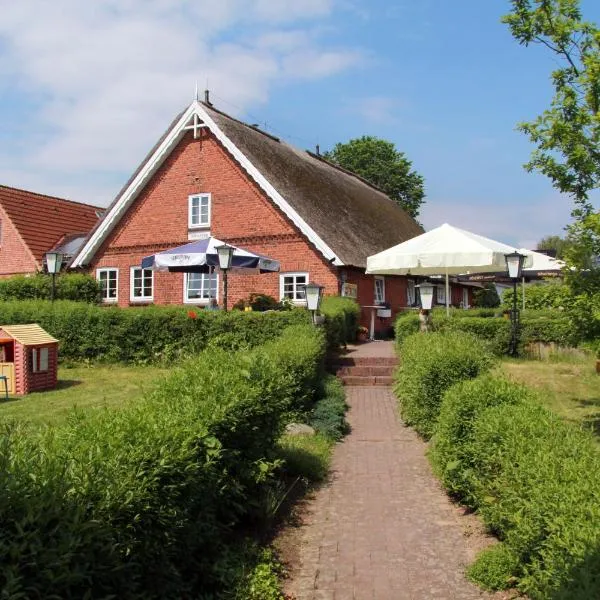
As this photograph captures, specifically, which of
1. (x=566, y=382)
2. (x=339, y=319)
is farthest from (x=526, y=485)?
(x=339, y=319)

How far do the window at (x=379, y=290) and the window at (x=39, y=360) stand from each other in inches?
523

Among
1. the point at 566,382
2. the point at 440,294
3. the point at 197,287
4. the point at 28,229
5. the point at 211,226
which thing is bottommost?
the point at 566,382

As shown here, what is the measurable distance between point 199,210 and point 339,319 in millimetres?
9409

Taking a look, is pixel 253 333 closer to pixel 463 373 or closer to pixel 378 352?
pixel 378 352

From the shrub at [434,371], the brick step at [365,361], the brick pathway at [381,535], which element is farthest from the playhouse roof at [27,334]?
the shrub at [434,371]

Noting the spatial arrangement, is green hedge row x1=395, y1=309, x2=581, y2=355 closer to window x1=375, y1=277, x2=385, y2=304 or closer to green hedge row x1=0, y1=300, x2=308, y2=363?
green hedge row x1=0, y1=300, x2=308, y2=363

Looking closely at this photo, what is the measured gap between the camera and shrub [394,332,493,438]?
8117 mm

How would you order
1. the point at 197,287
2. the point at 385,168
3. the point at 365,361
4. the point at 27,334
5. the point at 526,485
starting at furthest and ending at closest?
the point at 385,168, the point at 197,287, the point at 365,361, the point at 27,334, the point at 526,485

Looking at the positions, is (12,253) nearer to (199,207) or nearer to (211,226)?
(199,207)

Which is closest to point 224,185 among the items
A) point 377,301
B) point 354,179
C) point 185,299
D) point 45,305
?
point 185,299

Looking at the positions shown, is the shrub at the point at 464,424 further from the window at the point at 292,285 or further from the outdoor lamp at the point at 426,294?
the window at the point at 292,285

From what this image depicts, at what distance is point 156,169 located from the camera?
2348 centimetres

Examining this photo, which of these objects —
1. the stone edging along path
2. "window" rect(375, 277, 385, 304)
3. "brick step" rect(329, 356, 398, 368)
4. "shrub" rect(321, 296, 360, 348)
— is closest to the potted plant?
"shrub" rect(321, 296, 360, 348)

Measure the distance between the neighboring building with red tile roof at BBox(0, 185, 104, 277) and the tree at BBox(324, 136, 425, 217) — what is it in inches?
972
